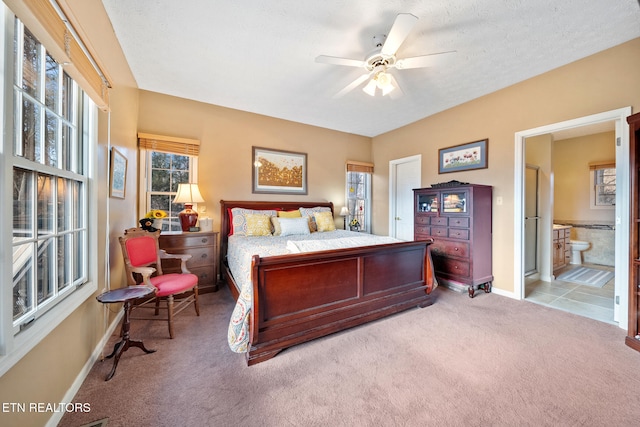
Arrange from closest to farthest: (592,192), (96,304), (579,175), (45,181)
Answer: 1. (45,181)
2. (96,304)
3. (592,192)
4. (579,175)

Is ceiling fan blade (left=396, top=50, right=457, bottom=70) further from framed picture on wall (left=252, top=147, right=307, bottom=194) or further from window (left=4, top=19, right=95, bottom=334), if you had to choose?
framed picture on wall (left=252, top=147, right=307, bottom=194)

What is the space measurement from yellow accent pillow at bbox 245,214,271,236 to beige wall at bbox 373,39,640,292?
2.86 m

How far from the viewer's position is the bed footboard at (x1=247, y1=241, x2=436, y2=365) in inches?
75.0

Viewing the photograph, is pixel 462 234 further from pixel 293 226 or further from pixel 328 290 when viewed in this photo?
pixel 293 226

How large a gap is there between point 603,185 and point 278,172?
249 inches

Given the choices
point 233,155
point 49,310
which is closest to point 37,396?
point 49,310

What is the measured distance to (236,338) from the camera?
6.10 ft

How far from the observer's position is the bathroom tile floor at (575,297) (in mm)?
2701

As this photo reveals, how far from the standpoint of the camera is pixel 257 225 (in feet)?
11.9

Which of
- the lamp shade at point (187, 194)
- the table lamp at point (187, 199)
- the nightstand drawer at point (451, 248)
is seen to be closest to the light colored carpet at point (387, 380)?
the nightstand drawer at point (451, 248)

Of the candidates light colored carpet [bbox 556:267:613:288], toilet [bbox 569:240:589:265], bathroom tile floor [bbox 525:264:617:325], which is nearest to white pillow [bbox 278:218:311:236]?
bathroom tile floor [bbox 525:264:617:325]

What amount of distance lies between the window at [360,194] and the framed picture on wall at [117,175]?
3.75m

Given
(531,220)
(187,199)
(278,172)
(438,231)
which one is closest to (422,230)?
(438,231)

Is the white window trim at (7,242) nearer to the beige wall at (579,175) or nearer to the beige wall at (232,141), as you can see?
the beige wall at (232,141)
